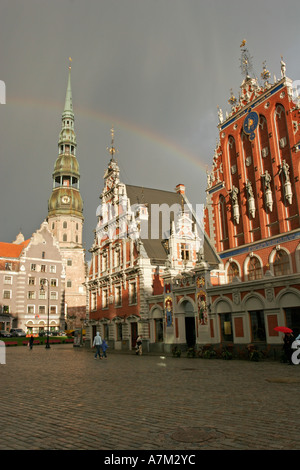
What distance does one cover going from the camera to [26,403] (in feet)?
35.8

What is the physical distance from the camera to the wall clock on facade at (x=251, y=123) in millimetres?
31453

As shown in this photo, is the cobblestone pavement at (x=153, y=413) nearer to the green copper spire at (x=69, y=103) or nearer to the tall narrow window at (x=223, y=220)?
the tall narrow window at (x=223, y=220)

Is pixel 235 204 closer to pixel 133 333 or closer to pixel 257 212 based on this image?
pixel 257 212

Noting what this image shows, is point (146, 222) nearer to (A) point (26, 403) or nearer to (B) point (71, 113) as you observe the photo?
(A) point (26, 403)

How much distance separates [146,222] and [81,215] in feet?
211

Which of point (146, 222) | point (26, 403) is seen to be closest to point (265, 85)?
point (146, 222)

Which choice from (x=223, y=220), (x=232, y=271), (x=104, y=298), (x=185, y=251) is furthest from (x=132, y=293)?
(x=223, y=220)

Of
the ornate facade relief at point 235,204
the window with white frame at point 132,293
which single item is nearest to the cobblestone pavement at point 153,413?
the ornate facade relief at point 235,204

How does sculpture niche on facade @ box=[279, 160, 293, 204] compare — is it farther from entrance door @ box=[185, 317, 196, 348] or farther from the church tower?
the church tower

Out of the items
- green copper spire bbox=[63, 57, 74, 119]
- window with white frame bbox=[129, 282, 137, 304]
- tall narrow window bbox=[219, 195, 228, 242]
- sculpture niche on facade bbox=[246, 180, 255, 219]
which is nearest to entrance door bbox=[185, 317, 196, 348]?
tall narrow window bbox=[219, 195, 228, 242]

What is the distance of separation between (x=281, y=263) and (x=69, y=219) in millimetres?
79471

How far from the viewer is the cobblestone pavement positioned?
6832 millimetres

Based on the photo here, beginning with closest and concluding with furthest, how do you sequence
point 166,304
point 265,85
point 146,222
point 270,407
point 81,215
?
point 270,407
point 265,85
point 166,304
point 146,222
point 81,215

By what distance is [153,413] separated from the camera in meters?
9.22
